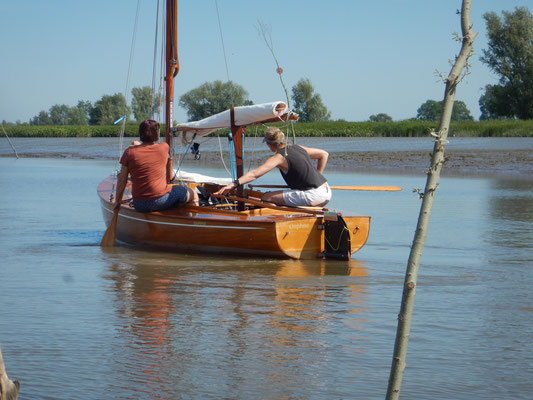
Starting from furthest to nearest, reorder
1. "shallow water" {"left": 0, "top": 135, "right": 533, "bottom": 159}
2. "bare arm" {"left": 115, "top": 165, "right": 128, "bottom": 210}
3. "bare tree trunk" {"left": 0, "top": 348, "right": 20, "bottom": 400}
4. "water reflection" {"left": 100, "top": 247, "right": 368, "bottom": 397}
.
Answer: "shallow water" {"left": 0, "top": 135, "right": 533, "bottom": 159}, "bare arm" {"left": 115, "top": 165, "right": 128, "bottom": 210}, "water reflection" {"left": 100, "top": 247, "right": 368, "bottom": 397}, "bare tree trunk" {"left": 0, "top": 348, "right": 20, "bottom": 400}

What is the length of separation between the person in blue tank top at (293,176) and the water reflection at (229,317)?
864 millimetres

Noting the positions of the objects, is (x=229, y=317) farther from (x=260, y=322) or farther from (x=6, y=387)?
(x=6, y=387)

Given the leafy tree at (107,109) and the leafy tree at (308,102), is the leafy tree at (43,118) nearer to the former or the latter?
the leafy tree at (107,109)

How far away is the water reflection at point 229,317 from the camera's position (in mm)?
4797

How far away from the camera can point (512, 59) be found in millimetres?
72438

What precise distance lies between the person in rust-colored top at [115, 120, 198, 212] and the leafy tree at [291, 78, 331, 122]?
279 ft

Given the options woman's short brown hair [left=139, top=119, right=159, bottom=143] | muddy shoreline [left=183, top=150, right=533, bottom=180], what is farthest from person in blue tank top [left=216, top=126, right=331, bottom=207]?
muddy shoreline [left=183, top=150, right=533, bottom=180]

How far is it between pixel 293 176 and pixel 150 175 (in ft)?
5.67

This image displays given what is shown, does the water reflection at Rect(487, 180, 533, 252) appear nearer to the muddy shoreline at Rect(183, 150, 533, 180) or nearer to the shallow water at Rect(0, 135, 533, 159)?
the muddy shoreline at Rect(183, 150, 533, 180)

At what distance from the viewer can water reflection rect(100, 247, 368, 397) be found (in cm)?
480

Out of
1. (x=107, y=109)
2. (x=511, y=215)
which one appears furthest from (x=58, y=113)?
(x=511, y=215)

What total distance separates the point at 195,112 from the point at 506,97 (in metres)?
47.9

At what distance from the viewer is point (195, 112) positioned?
356 feet

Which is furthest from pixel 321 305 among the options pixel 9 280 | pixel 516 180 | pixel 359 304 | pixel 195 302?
pixel 516 180
